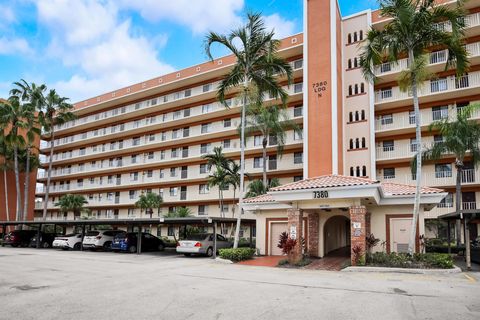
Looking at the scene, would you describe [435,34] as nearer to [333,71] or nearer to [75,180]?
[333,71]

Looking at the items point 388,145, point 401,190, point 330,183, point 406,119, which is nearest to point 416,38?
A: point 401,190

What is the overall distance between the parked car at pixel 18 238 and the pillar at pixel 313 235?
953 inches

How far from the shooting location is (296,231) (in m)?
18.5

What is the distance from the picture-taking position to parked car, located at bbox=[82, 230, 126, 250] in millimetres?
26844

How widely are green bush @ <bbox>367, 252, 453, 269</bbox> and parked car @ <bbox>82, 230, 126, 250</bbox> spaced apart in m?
16.9

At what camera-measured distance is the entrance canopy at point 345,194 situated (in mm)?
16844

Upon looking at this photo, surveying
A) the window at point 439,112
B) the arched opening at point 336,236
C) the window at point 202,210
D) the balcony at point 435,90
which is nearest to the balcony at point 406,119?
the window at point 439,112

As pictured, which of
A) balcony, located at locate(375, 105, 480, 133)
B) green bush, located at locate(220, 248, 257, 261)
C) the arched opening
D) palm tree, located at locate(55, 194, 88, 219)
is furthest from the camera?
palm tree, located at locate(55, 194, 88, 219)

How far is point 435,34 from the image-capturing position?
1745 centimetres

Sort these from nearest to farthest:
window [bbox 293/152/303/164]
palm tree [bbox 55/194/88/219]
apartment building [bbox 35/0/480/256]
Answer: apartment building [bbox 35/0/480/256] → window [bbox 293/152/303/164] → palm tree [bbox 55/194/88/219]

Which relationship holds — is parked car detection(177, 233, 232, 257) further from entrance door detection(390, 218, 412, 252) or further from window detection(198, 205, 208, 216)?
window detection(198, 205, 208, 216)

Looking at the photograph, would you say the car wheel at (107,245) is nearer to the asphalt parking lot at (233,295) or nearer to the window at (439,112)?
the asphalt parking lot at (233,295)

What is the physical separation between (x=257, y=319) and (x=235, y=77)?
16.6 m

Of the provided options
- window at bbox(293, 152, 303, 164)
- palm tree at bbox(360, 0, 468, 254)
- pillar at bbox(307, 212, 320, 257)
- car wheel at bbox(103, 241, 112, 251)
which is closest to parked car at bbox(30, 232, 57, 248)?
car wheel at bbox(103, 241, 112, 251)
